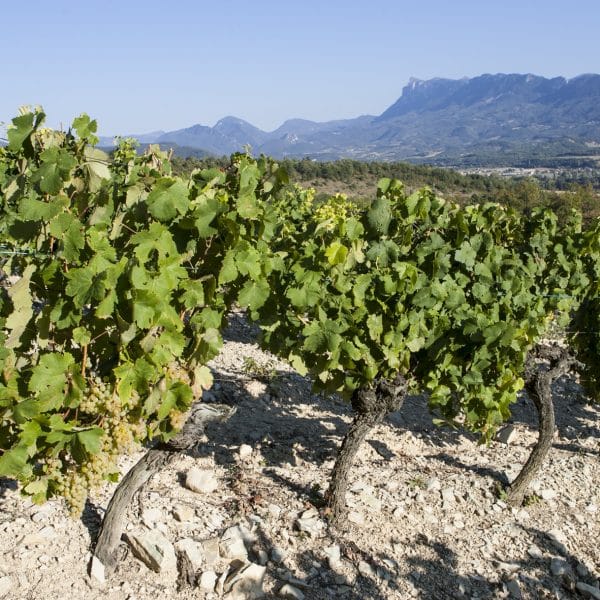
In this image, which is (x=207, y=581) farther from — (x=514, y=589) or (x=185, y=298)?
(x=514, y=589)

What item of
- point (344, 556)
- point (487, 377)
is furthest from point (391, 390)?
point (344, 556)

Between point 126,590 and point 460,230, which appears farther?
point 460,230

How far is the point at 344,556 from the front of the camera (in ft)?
15.2

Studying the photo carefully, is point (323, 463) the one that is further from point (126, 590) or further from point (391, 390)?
point (126, 590)

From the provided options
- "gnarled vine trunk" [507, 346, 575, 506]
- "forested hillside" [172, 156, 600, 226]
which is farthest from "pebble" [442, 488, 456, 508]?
"forested hillside" [172, 156, 600, 226]

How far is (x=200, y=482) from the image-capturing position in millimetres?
5227

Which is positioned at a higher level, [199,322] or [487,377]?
[199,322]

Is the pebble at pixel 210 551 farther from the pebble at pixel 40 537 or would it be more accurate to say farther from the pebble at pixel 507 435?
the pebble at pixel 507 435

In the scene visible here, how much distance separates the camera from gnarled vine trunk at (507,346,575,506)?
224 inches

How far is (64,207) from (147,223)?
0.48 m

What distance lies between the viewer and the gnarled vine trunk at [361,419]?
501cm

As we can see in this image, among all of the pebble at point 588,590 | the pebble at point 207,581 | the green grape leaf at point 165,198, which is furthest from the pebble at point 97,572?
the pebble at point 588,590

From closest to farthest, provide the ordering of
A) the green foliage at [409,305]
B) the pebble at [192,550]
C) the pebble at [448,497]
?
the pebble at [192,550], the green foliage at [409,305], the pebble at [448,497]

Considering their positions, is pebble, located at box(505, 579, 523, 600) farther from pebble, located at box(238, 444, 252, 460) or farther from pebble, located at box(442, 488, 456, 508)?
pebble, located at box(238, 444, 252, 460)
